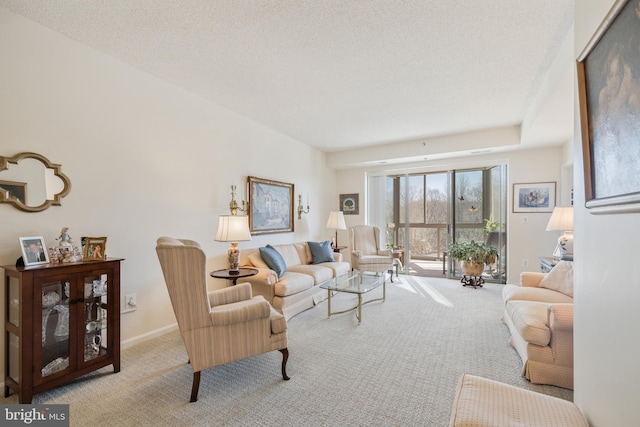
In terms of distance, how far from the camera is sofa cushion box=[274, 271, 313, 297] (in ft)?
11.1

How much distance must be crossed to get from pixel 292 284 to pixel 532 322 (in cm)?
232

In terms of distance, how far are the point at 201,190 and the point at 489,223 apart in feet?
16.6

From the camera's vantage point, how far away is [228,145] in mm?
3895

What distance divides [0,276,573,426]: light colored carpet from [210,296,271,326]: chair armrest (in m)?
0.50

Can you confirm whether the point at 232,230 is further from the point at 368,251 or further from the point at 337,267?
the point at 368,251

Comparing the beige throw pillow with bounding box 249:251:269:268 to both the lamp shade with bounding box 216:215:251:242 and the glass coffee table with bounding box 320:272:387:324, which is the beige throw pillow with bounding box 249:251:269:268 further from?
the glass coffee table with bounding box 320:272:387:324

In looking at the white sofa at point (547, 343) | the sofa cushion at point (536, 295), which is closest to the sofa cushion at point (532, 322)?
the white sofa at point (547, 343)

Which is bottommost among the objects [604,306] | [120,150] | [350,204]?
[604,306]

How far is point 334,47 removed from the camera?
8.11 ft

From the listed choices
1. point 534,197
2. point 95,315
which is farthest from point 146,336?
point 534,197

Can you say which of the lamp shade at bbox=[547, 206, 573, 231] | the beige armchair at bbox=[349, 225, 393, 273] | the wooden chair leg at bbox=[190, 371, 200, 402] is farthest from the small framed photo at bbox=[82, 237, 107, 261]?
the lamp shade at bbox=[547, 206, 573, 231]

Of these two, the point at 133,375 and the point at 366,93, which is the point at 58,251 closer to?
the point at 133,375

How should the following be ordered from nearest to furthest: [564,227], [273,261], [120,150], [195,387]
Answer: [195,387], [120,150], [564,227], [273,261]

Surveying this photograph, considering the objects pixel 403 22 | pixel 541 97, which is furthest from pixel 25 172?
pixel 541 97
